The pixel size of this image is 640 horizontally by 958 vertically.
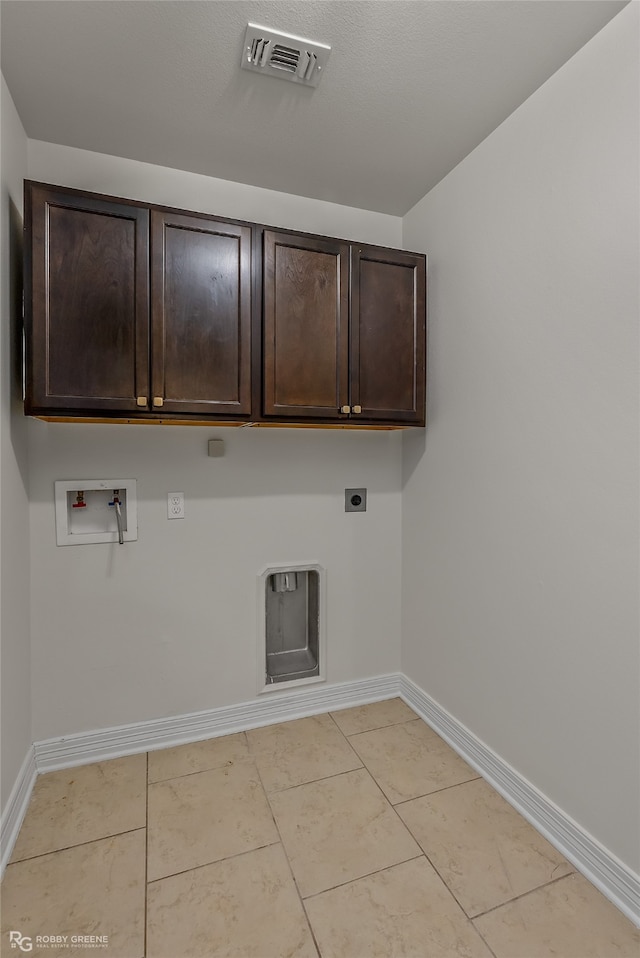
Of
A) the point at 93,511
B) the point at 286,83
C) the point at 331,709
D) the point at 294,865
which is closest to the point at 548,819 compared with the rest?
the point at 294,865

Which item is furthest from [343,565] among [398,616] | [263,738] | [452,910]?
[452,910]

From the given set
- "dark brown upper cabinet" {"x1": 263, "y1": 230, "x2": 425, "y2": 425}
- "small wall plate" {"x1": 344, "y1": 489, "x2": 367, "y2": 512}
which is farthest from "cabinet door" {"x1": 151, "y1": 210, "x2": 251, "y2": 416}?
"small wall plate" {"x1": 344, "y1": 489, "x2": 367, "y2": 512}

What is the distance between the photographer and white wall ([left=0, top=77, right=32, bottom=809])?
62.3 inches

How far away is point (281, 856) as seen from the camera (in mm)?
1544

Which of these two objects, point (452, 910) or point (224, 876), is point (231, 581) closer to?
point (224, 876)

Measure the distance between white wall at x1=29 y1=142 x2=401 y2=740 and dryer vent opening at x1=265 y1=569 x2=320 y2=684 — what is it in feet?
0.34

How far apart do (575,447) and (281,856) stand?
1666 mm

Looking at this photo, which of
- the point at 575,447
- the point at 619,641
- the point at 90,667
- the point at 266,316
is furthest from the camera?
the point at 90,667

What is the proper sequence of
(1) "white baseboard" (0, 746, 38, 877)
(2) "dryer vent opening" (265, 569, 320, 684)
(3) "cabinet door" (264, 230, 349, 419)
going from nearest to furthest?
(1) "white baseboard" (0, 746, 38, 877), (3) "cabinet door" (264, 230, 349, 419), (2) "dryer vent opening" (265, 569, 320, 684)

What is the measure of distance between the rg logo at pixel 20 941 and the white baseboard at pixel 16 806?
0.23 meters

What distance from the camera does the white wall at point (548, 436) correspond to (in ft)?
4.54

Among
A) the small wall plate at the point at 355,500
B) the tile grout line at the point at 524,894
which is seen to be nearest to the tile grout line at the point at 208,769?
the tile grout line at the point at 524,894

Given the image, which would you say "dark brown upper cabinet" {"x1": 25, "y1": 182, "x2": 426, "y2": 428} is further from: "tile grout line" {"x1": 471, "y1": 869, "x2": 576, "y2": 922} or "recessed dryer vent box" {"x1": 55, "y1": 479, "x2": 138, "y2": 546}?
"tile grout line" {"x1": 471, "y1": 869, "x2": 576, "y2": 922}

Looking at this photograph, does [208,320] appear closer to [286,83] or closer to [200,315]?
[200,315]
